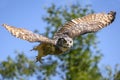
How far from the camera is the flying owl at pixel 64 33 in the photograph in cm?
1054

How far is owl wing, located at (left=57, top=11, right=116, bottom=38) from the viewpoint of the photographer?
1251 centimetres

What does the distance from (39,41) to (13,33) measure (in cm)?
50

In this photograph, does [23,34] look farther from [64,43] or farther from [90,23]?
[90,23]

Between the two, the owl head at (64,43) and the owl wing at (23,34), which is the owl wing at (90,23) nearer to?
the owl head at (64,43)

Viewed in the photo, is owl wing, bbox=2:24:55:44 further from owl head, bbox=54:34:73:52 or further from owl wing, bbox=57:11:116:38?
owl wing, bbox=57:11:116:38

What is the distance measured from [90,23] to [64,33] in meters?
0.94

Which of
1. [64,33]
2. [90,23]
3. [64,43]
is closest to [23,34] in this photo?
[64,43]

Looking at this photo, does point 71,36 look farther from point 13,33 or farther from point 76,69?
point 76,69

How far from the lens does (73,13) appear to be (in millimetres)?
24938

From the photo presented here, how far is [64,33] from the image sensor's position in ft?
39.4

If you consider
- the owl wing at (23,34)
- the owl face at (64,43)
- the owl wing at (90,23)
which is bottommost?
the owl wing at (23,34)

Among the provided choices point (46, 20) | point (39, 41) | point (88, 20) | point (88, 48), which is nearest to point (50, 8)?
point (46, 20)

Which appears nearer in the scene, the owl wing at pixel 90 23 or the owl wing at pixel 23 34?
the owl wing at pixel 23 34

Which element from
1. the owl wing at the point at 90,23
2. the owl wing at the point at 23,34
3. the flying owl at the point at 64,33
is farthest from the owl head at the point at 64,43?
the owl wing at the point at 90,23
